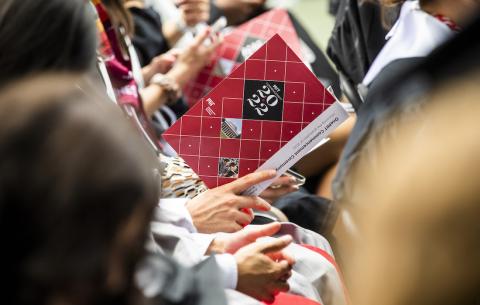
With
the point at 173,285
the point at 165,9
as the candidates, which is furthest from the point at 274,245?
the point at 165,9

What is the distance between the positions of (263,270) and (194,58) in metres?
1.16

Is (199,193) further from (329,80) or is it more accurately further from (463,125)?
(463,125)

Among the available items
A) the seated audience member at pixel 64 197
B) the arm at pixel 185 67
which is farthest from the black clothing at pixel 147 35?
the seated audience member at pixel 64 197

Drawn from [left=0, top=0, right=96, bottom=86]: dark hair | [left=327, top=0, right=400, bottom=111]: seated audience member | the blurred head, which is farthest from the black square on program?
[left=327, top=0, right=400, bottom=111]: seated audience member

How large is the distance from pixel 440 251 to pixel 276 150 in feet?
2.96

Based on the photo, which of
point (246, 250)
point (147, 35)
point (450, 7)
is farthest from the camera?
point (147, 35)

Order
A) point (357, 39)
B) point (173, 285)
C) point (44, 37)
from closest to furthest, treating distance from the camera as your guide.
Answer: point (173, 285)
point (44, 37)
point (357, 39)

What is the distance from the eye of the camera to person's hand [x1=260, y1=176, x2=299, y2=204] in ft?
6.01

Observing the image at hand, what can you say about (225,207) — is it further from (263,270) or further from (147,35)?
(147,35)

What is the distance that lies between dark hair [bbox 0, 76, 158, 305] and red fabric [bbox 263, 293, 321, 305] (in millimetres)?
705

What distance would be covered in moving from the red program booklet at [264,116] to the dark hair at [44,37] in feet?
0.91

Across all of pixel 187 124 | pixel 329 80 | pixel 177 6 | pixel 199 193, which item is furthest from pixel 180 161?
pixel 177 6

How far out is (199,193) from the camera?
1.79 metres

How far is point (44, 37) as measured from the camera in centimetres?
133
